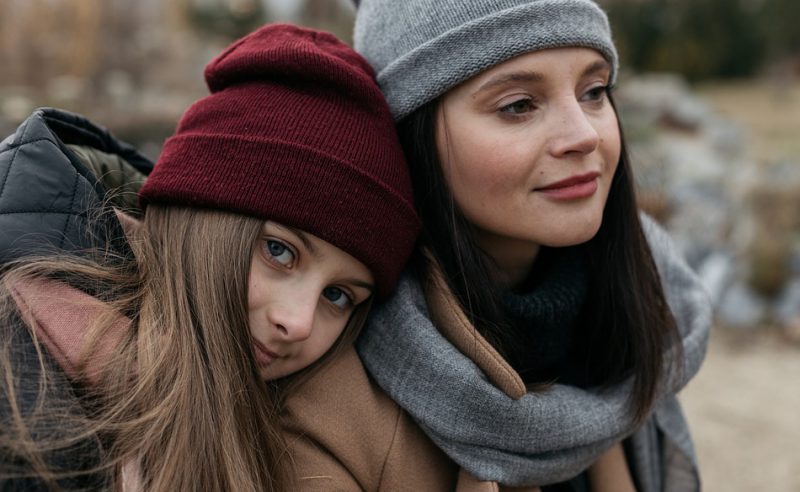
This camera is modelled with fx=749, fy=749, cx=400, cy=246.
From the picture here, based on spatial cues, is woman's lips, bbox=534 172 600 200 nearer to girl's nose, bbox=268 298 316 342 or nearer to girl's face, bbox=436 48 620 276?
girl's face, bbox=436 48 620 276

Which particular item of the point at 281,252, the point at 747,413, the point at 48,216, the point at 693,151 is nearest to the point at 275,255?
the point at 281,252

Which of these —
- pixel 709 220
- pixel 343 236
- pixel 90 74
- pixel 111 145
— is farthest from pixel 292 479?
pixel 90 74

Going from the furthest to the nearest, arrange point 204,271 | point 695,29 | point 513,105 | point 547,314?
1. point 695,29
2. point 547,314
3. point 513,105
4. point 204,271

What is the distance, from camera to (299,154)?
1.54 m

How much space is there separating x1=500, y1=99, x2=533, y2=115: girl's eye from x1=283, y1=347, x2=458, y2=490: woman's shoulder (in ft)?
2.24

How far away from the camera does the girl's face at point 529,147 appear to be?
1688 millimetres

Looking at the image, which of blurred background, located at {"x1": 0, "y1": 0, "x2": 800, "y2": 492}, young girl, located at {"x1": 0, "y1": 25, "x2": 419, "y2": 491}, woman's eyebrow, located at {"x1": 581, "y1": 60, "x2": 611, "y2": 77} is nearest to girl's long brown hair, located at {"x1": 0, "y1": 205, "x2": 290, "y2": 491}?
young girl, located at {"x1": 0, "y1": 25, "x2": 419, "y2": 491}

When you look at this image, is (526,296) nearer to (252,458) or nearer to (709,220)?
(252,458)

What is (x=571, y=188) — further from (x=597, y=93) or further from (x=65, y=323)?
(x=65, y=323)

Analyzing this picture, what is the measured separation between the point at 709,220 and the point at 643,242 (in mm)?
6352

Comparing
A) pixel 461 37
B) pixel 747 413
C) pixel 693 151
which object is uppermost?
pixel 461 37

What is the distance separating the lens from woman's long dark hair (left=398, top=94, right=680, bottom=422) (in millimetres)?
1796

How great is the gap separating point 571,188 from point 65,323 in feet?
3.64

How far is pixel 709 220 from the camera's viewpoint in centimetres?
786
